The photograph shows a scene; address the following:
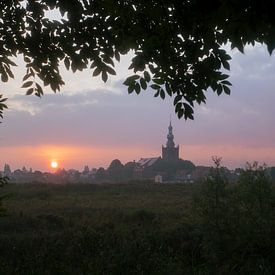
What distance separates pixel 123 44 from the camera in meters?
5.54

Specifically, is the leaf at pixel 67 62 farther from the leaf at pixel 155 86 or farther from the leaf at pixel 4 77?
the leaf at pixel 155 86

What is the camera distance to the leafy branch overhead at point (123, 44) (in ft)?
16.3

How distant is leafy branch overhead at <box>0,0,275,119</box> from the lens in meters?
4.97

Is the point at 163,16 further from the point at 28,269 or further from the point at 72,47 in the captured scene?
the point at 28,269

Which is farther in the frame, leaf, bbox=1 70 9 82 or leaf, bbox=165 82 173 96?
leaf, bbox=1 70 9 82

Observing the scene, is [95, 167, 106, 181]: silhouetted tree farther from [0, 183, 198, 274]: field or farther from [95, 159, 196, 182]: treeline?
[0, 183, 198, 274]: field

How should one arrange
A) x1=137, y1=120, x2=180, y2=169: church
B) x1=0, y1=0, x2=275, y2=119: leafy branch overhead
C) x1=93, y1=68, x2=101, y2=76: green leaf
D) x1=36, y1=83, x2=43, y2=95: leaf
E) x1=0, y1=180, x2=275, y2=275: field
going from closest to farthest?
1. x1=0, y1=0, x2=275, y2=119: leafy branch overhead
2. x1=93, y1=68, x2=101, y2=76: green leaf
3. x1=36, y1=83, x2=43, y2=95: leaf
4. x1=0, y1=180, x2=275, y2=275: field
5. x1=137, y1=120, x2=180, y2=169: church

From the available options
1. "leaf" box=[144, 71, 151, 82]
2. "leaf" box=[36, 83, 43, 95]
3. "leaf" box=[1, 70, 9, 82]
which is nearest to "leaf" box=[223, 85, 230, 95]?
"leaf" box=[144, 71, 151, 82]

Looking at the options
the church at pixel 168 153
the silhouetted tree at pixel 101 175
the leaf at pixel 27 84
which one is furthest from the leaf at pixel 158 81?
the church at pixel 168 153

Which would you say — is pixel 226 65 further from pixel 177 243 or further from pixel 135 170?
pixel 135 170

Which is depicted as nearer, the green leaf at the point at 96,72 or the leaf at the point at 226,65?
the leaf at the point at 226,65

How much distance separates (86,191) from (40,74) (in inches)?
2101

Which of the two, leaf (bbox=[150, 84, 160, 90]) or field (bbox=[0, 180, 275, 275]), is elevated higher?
leaf (bbox=[150, 84, 160, 90])

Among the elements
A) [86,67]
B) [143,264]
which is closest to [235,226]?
[143,264]
